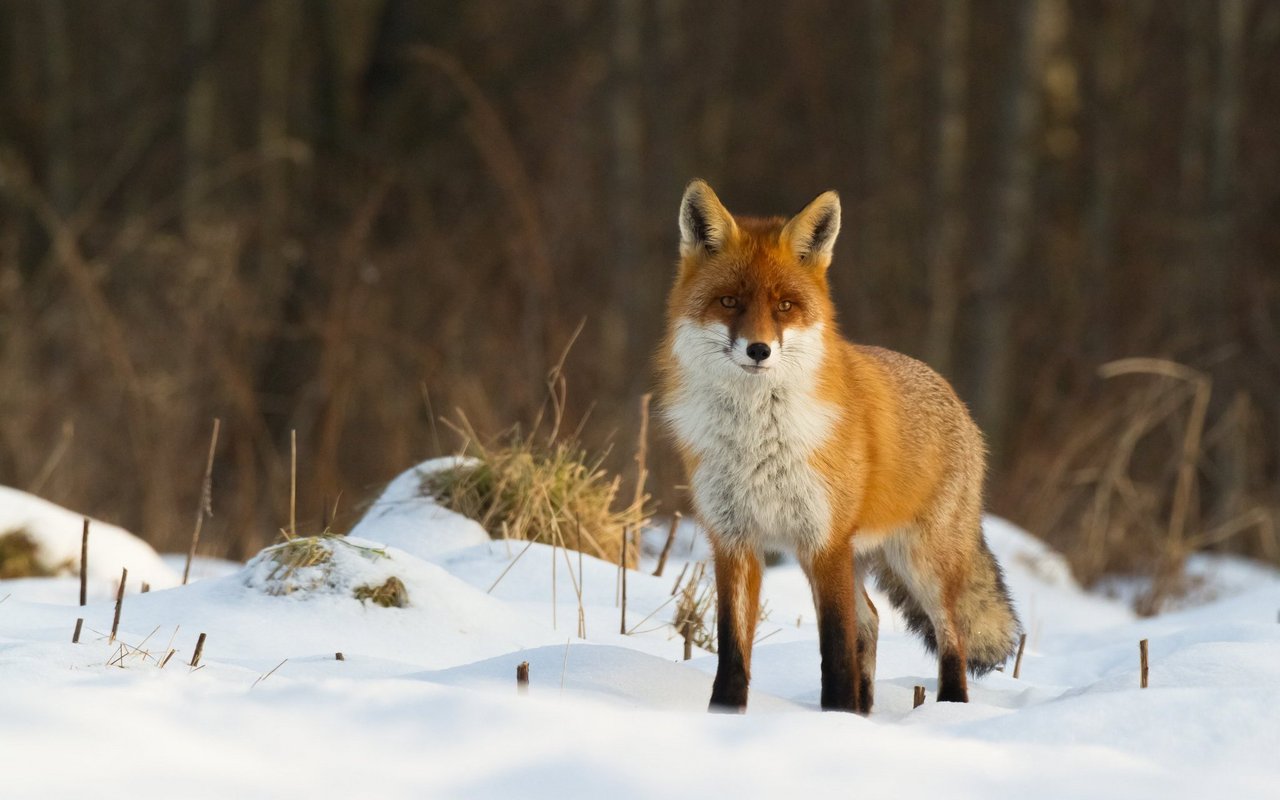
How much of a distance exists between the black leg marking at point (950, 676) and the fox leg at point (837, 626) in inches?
14.6

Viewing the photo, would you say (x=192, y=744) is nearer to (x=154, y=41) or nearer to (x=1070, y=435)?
(x=1070, y=435)

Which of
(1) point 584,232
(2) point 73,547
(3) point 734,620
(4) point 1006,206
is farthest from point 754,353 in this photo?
(1) point 584,232

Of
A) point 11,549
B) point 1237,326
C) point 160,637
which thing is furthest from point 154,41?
point 160,637

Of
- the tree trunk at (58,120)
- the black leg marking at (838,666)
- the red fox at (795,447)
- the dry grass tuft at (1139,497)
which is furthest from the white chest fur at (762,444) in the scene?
the tree trunk at (58,120)

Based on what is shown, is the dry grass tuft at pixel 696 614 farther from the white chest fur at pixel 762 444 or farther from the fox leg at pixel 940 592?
the white chest fur at pixel 762 444

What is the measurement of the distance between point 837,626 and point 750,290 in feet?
2.84

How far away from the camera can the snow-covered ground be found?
8.04ft

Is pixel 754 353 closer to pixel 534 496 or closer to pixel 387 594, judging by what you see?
pixel 387 594

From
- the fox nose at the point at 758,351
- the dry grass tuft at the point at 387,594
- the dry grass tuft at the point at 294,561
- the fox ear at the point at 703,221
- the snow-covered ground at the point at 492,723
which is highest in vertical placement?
the fox ear at the point at 703,221

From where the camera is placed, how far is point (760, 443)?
3586 mm

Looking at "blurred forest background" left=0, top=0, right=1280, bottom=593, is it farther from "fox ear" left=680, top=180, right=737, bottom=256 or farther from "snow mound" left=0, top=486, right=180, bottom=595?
"fox ear" left=680, top=180, right=737, bottom=256

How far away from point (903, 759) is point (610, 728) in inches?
21.7

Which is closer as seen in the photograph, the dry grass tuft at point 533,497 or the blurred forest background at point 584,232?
the dry grass tuft at point 533,497

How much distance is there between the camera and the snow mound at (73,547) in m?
5.32
